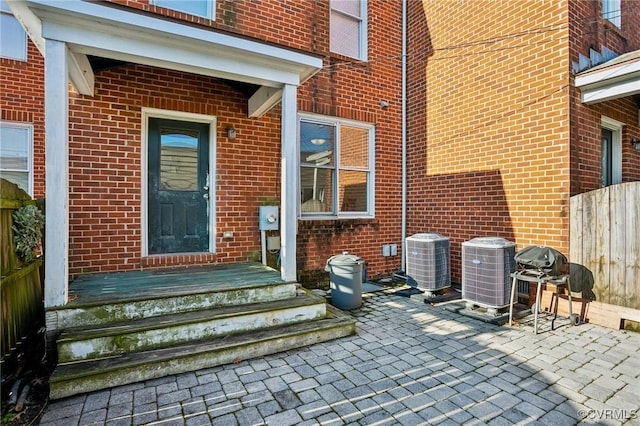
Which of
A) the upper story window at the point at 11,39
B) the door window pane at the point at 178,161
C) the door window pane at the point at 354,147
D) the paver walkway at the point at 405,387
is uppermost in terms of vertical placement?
the upper story window at the point at 11,39

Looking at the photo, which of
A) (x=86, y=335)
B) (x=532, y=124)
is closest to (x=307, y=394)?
(x=86, y=335)

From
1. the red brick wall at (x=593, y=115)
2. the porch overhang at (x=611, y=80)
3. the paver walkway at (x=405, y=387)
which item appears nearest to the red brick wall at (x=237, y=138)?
the paver walkway at (x=405, y=387)

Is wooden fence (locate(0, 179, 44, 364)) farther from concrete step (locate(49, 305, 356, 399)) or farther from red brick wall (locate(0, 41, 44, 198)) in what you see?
red brick wall (locate(0, 41, 44, 198))

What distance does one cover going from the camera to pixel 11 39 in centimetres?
509

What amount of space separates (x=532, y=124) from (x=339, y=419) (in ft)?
15.3

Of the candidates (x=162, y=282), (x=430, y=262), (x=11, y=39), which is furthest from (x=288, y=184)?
(x=11, y=39)

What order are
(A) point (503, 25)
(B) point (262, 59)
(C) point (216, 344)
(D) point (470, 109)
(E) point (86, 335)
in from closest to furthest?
(E) point (86, 335) < (C) point (216, 344) < (B) point (262, 59) < (A) point (503, 25) < (D) point (470, 109)

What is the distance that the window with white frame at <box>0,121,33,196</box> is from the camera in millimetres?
5027

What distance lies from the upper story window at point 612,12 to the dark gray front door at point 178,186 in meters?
6.53

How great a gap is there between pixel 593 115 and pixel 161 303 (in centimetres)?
612

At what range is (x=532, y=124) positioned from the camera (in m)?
4.80

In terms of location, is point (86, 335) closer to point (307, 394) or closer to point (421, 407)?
point (307, 394)

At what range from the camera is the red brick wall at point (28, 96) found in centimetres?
495

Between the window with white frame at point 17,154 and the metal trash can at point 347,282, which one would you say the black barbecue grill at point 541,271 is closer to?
the metal trash can at point 347,282
